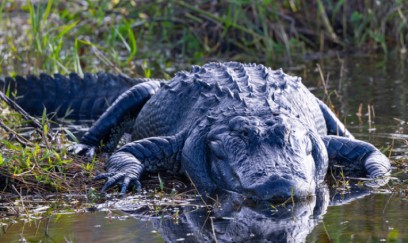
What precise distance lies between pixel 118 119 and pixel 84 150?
501mm

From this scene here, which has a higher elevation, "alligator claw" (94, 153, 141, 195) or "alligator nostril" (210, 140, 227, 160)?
"alligator nostril" (210, 140, 227, 160)

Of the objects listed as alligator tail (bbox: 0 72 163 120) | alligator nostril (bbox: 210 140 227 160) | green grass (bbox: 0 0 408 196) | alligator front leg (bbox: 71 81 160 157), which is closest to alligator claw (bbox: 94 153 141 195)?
alligator nostril (bbox: 210 140 227 160)

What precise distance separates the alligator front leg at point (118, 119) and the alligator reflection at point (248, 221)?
7.80ft

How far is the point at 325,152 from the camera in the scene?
587cm

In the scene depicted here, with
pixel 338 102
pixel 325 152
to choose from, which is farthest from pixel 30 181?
pixel 338 102

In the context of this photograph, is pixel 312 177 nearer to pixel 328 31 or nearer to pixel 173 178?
pixel 173 178

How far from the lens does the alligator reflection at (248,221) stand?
14.2ft

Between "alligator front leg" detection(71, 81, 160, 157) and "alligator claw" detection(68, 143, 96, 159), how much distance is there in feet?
0.42

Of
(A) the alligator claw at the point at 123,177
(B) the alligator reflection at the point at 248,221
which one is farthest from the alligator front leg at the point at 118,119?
(B) the alligator reflection at the point at 248,221

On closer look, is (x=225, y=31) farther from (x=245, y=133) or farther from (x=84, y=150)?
(x=245, y=133)

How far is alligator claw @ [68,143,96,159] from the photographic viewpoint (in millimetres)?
6902

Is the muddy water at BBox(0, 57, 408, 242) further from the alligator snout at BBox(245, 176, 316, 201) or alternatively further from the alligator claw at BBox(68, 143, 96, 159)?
the alligator claw at BBox(68, 143, 96, 159)

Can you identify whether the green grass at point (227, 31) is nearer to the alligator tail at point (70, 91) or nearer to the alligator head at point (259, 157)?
the alligator tail at point (70, 91)

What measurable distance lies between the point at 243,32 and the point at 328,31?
3.70ft
